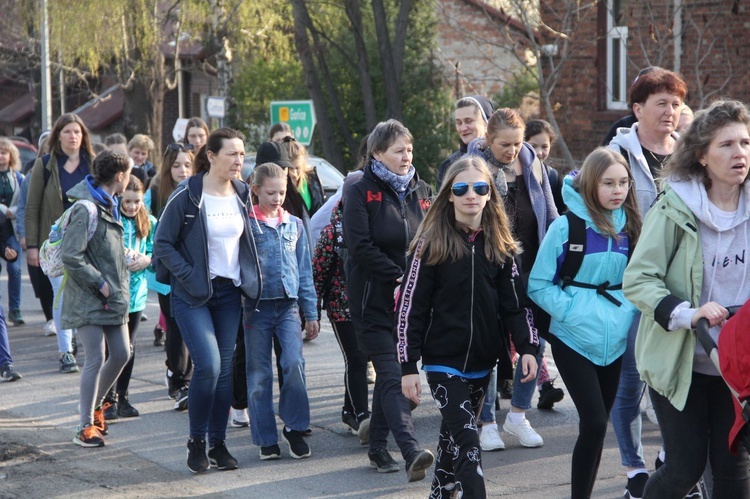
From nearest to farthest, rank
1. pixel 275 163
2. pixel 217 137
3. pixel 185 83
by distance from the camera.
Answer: pixel 217 137 → pixel 275 163 → pixel 185 83

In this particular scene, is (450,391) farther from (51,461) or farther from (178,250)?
(51,461)

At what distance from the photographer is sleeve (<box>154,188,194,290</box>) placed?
6.33 m

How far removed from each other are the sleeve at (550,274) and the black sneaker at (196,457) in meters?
2.34

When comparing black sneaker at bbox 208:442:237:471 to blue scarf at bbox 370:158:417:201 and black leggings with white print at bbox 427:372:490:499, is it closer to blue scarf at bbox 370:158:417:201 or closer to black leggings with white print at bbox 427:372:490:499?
A: black leggings with white print at bbox 427:372:490:499

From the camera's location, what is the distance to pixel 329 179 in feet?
54.5

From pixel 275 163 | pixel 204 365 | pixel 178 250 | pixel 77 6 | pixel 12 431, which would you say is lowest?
pixel 12 431

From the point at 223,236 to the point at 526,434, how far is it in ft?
7.43

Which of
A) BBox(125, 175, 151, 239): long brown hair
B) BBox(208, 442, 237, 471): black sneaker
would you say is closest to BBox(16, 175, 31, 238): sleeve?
BBox(125, 175, 151, 239): long brown hair

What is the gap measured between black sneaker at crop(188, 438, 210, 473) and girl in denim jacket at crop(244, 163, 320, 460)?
0.40m

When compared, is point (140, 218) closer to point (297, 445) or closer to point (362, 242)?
point (297, 445)

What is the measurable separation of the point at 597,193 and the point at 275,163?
267 cm

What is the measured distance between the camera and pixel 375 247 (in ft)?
20.4

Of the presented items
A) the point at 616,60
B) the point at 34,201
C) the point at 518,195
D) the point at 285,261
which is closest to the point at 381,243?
the point at 285,261

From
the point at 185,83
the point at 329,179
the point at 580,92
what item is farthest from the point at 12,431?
the point at 185,83
